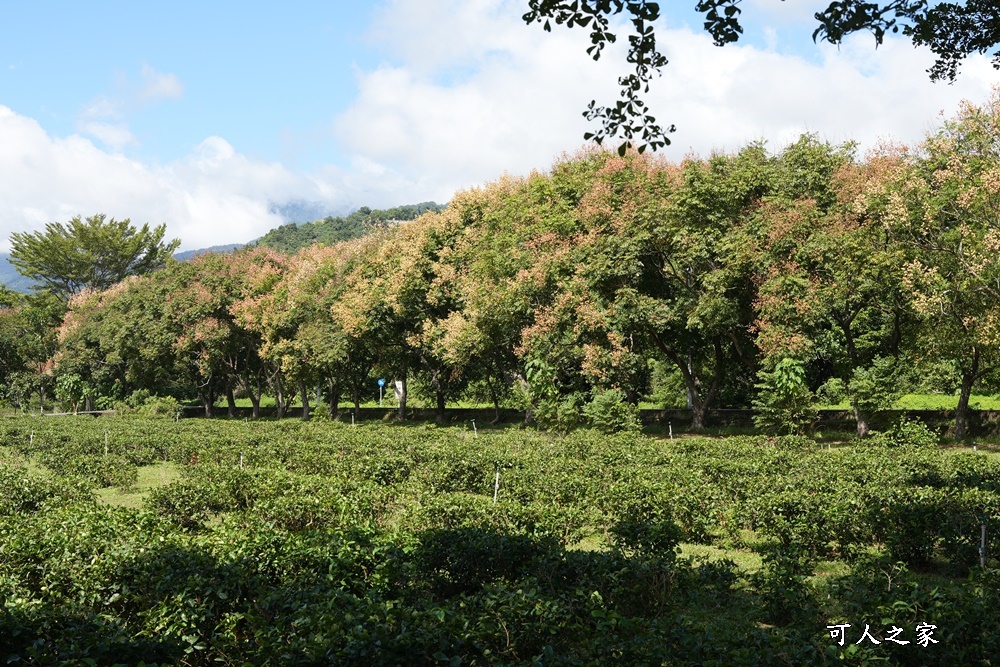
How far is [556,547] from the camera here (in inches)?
345

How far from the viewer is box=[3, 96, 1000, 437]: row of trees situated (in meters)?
21.2

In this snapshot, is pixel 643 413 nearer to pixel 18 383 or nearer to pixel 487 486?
pixel 487 486

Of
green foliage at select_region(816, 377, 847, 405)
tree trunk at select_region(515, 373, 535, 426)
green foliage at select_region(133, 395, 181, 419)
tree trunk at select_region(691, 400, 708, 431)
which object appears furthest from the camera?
green foliage at select_region(133, 395, 181, 419)

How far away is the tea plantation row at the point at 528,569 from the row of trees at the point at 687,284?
7.24 m

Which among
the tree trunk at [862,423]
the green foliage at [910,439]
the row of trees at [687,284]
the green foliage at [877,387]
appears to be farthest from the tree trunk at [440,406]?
the green foliage at [910,439]

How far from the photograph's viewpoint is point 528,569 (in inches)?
322

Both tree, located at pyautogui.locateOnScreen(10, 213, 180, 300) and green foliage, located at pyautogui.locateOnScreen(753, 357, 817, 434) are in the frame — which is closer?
green foliage, located at pyautogui.locateOnScreen(753, 357, 817, 434)

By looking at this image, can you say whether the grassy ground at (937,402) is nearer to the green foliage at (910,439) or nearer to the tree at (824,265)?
the tree at (824,265)

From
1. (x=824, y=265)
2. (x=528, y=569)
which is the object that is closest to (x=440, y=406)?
(x=824, y=265)

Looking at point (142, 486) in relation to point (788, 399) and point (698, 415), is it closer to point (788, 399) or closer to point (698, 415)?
point (788, 399)

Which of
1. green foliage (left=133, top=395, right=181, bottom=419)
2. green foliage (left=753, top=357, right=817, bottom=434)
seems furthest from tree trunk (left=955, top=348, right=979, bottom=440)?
green foliage (left=133, top=395, right=181, bottom=419)

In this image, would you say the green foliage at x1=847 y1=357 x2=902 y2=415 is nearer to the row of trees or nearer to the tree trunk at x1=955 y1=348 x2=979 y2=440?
the row of trees

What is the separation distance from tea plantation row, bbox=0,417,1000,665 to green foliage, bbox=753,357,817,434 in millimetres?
6567

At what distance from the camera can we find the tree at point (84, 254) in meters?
66.8
